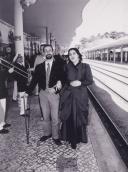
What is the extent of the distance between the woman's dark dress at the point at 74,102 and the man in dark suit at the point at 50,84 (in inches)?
4.8

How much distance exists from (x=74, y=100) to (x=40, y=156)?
41.9 inches

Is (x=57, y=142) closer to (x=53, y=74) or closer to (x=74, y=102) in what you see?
(x=74, y=102)

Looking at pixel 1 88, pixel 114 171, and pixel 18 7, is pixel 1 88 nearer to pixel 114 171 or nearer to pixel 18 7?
pixel 114 171

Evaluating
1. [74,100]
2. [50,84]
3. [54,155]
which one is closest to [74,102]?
[74,100]

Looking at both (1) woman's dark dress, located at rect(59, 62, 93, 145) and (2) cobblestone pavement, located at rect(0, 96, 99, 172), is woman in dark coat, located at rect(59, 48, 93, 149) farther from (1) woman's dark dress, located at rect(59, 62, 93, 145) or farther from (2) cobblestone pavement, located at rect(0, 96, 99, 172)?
(2) cobblestone pavement, located at rect(0, 96, 99, 172)

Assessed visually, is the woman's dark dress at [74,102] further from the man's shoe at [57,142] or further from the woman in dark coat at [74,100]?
the man's shoe at [57,142]

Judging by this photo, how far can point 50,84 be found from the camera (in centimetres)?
432

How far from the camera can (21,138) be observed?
487 cm

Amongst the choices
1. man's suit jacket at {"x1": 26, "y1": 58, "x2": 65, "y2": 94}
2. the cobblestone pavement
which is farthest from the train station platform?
man's suit jacket at {"x1": 26, "y1": 58, "x2": 65, "y2": 94}

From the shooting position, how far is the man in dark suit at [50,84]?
4312 mm

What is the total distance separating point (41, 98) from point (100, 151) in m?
1.35

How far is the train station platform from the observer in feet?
11.8

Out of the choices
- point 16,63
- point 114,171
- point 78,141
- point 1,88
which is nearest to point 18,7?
point 16,63

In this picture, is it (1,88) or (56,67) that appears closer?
(56,67)
